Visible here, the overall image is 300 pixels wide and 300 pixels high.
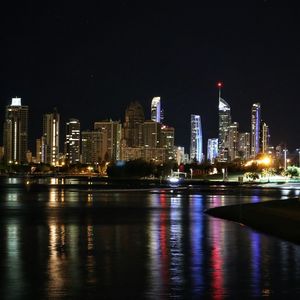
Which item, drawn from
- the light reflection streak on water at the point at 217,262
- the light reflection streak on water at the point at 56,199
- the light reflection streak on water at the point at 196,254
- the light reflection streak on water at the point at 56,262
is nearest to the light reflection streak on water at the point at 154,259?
the light reflection streak on water at the point at 196,254

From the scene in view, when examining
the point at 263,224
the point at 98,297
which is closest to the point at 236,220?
the point at 263,224

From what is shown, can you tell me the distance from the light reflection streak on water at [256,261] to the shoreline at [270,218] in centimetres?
108

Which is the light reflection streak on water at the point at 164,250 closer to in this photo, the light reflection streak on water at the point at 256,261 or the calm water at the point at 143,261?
the calm water at the point at 143,261

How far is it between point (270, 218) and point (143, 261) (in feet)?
56.1

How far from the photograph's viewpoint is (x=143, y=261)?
20344 mm

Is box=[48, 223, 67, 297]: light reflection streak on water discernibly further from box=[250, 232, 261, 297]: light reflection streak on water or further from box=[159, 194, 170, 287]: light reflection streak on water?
box=[250, 232, 261, 297]: light reflection streak on water

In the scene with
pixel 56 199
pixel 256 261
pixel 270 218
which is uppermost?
pixel 56 199

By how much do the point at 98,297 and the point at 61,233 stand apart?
14.8 metres

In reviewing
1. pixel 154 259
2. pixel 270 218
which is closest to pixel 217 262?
pixel 154 259

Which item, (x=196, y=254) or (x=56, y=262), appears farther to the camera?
(x=196, y=254)

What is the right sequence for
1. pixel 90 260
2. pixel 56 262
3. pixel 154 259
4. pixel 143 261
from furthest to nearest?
pixel 154 259, pixel 90 260, pixel 143 261, pixel 56 262

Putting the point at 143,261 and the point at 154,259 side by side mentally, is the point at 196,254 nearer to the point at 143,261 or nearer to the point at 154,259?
the point at 154,259

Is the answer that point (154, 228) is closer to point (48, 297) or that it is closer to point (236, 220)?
point (236, 220)

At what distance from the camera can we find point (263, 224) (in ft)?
111
